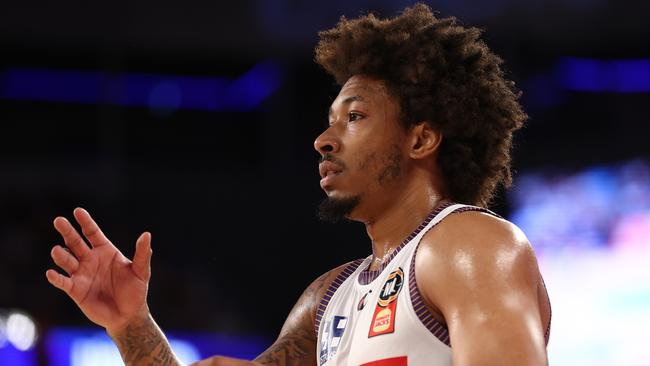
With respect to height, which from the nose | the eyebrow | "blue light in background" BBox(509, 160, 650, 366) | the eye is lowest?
the nose

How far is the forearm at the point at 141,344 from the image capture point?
2947 mm

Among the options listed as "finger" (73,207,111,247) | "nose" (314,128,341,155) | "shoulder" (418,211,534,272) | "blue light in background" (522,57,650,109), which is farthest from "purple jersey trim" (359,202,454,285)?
"blue light in background" (522,57,650,109)

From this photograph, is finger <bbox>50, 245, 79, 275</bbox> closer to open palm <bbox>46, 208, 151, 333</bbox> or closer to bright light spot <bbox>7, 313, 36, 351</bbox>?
open palm <bbox>46, 208, 151, 333</bbox>

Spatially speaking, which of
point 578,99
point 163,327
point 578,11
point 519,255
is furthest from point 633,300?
point 519,255

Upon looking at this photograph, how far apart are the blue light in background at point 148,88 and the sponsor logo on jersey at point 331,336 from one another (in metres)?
5.28

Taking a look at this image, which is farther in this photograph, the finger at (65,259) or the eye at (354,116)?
the eye at (354,116)

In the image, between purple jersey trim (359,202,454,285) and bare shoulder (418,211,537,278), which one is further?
purple jersey trim (359,202,454,285)

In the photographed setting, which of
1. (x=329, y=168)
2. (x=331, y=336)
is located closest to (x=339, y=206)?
(x=329, y=168)

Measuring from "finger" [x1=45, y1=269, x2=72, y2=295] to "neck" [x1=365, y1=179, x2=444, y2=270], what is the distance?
0.85 meters

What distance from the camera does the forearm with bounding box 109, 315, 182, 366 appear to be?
2947 mm

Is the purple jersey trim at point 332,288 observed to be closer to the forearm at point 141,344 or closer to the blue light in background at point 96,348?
the forearm at point 141,344

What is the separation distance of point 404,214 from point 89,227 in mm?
880

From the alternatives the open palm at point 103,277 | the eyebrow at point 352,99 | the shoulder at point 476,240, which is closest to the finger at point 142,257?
the open palm at point 103,277

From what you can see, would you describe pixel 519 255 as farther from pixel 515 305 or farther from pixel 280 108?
pixel 280 108
